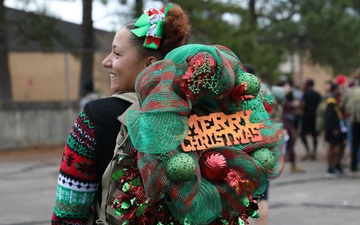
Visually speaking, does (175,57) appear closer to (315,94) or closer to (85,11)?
(315,94)

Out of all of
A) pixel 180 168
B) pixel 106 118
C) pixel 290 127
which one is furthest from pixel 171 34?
pixel 290 127

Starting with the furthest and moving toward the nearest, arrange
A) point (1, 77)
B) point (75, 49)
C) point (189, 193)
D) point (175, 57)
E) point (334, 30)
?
point (334, 30) < point (75, 49) < point (1, 77) < point (175, 57) < point (189, 193)

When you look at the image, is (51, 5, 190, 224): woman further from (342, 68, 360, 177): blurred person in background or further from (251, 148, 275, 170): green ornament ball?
(342, 68, 360, 177): blurred person in background

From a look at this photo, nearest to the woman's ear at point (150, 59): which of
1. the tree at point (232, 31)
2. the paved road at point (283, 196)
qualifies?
the paved road at point (283, 196)

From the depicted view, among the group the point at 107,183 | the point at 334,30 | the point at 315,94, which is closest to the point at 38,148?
the point at 315,94

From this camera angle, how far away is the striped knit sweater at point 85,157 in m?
2.61

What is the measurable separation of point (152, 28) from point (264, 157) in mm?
678

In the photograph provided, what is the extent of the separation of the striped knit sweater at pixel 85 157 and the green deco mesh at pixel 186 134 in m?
0.28

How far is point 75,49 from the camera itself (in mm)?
19125

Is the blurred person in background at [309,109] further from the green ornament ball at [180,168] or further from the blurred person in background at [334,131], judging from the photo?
the green ornament ball at [180,168]

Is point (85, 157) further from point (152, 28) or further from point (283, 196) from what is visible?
point (283, 196)

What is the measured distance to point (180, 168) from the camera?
2197mm

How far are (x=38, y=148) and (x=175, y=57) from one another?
640 inches

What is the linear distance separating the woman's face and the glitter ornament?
574 mm
